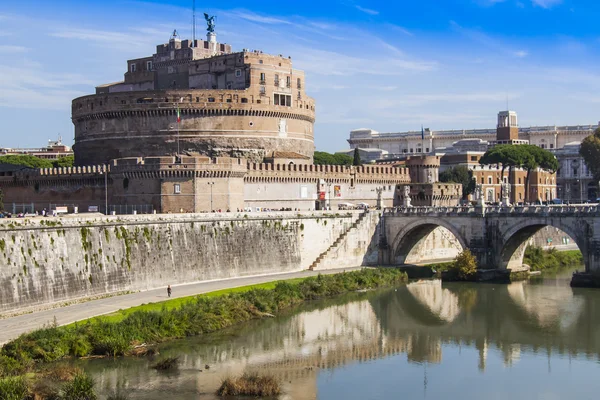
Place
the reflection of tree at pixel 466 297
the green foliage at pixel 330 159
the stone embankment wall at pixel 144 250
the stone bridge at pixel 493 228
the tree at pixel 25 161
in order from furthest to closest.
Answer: the green foliage at pixel 330 159, the tree at pixel 25 161, the stone bridge at pixel 493 228, the reflection of tree at pixel 466 297, the stone embankment wall at pixel 144 250

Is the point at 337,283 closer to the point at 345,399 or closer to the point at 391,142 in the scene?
the point at 345,399

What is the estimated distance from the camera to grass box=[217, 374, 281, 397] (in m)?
30.5

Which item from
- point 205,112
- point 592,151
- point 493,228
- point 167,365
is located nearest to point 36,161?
point 205,112

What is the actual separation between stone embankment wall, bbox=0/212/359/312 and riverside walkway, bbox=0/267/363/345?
739 mm

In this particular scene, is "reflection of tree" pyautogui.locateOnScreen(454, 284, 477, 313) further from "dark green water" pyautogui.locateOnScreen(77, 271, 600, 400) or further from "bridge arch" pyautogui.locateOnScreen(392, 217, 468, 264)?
"bridge arch" pyautogui.locateOnScreen(392, 217, 468, 264)

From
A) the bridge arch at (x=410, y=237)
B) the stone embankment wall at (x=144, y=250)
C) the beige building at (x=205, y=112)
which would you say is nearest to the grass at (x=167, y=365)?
the stone embankment wall at (x=144, y=250)

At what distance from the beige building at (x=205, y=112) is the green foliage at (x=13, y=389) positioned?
126 ft

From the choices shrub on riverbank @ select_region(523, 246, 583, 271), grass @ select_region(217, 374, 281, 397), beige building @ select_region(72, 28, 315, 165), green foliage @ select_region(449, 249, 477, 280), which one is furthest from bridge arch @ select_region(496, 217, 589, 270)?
grass @ select_region(217, 374, 281, 397)

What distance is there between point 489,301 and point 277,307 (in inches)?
445

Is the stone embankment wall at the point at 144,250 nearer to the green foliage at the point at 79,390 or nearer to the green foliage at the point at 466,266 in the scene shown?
the green foliage at the point at 466,266

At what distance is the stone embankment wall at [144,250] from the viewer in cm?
3950

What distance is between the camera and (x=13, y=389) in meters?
28.5

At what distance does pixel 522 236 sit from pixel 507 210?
1.90 metres

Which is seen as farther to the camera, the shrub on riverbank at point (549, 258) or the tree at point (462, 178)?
the tree at point (462, 178)
